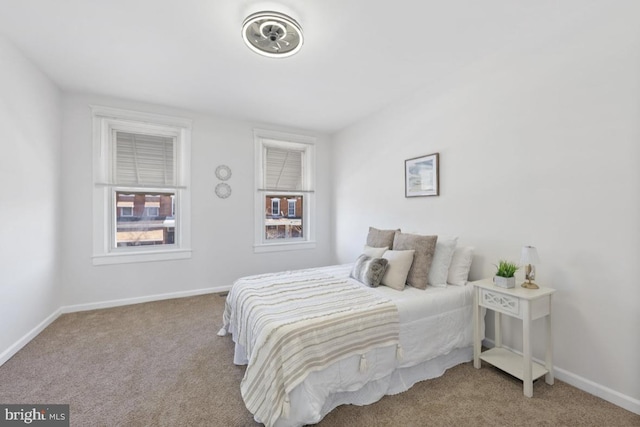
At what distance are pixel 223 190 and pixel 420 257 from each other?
287cm

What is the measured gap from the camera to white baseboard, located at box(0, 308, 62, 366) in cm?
217

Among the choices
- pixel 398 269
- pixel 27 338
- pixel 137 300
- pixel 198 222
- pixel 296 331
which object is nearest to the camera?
pixel 296 331

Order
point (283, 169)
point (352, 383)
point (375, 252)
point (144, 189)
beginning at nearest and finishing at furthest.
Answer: point (352, 383) → point (375, 252) → point (144, 189) → point (283, 169)

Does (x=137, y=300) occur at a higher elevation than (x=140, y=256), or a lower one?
lower

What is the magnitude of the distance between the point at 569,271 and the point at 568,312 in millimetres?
297

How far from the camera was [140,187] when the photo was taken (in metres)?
3.53

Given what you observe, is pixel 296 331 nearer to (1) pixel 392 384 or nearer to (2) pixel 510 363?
(1) pixel 392 384

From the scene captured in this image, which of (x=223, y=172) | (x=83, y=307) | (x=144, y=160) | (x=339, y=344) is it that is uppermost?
(x=144, y=160)

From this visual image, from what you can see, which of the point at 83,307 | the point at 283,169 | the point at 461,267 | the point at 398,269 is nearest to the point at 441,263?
the point at 461,267

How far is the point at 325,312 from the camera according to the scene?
1785mm

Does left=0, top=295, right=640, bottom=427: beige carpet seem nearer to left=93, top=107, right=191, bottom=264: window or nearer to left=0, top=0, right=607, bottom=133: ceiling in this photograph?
left=93, top=107, right=191, bottom=264: window

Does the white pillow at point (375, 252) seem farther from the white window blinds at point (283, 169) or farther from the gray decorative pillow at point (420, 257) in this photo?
the white window blinds at point (283, 169)

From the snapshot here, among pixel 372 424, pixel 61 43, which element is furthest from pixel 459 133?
pixel 61 43

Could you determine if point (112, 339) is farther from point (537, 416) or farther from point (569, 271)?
point (569, 271)
